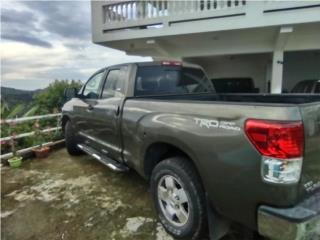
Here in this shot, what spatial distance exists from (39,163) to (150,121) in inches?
134

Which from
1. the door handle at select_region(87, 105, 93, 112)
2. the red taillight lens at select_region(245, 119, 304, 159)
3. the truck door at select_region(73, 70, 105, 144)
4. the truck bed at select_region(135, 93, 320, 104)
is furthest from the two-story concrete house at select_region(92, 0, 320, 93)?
the red taillight lens at select_region(245, 119, 304, 159)

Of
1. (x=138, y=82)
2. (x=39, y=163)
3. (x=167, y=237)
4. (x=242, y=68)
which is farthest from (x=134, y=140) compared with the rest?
(x=242, y=68)

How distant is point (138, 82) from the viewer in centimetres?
358

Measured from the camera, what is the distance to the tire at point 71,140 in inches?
213

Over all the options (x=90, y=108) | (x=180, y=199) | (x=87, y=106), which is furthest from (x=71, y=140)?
(x=180, y=199)

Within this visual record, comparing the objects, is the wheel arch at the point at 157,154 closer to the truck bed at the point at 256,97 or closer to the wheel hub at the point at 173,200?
the wheel hub at the point at 173,200

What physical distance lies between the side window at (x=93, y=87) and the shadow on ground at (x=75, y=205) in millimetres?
1264

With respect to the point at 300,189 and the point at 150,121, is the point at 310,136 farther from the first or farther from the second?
the point at 150,121

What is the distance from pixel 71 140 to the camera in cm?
547

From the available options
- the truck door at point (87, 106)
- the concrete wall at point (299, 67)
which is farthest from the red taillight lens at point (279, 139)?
the concrete wall at point (299, 67)

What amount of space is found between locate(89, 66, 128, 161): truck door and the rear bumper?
2.08 metres

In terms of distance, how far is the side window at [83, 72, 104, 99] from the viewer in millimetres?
4449

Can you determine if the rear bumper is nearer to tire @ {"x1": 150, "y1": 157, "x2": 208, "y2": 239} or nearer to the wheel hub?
tire @ {"x1": 150, "y1": 157, "x2": 208, "y2": 239}

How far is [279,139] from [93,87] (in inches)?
140
